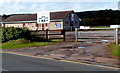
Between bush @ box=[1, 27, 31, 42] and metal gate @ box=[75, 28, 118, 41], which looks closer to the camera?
bush @ box=[1, 27, 31, 42]

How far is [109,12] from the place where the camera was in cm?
6162

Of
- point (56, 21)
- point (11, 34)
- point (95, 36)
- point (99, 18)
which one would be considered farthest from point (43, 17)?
point (99, 18)

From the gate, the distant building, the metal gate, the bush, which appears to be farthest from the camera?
the distant building

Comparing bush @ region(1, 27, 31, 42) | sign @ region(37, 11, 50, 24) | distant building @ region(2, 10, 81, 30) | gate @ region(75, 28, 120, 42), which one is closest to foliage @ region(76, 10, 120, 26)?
distant building @ region(2, 10, 81, 30)

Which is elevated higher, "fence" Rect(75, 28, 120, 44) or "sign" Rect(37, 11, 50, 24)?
"sign" Rect(37, 11, 50, 24)

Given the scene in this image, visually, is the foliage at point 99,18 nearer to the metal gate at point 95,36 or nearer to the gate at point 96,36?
the metal gate at point 95,36

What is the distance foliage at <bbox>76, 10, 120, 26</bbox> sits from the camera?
207ft

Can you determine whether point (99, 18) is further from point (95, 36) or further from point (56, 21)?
point (95, 36)

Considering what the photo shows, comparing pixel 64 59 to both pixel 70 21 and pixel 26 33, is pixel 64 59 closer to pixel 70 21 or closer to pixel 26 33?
pixel 26 33

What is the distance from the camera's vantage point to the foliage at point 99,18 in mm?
63062

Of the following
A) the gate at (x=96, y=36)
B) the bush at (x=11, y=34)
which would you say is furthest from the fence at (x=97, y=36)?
the bush at (x=11, y=34)

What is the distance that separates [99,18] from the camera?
215 feet

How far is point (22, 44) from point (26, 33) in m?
3.01

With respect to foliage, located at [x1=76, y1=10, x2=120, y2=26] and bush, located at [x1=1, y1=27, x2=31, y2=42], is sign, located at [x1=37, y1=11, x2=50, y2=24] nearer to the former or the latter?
bush, located at [x1=1, y1=27, x2=31, y2=42]
